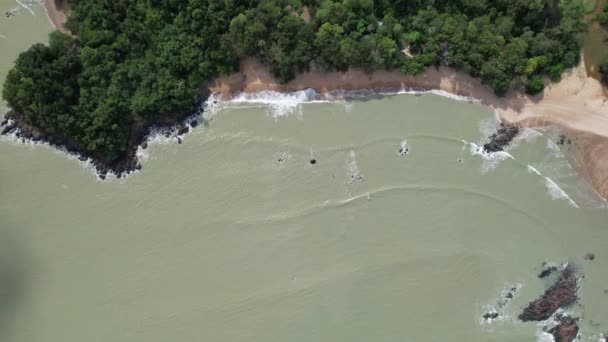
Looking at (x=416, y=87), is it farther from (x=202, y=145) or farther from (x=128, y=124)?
(x=128, y=124)

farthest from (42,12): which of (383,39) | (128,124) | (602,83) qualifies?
(602,83)

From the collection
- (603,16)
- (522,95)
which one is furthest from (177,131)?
(603,16)

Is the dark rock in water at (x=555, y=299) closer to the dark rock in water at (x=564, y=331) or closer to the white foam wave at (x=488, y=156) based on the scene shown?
the dark rock in water at (x=564, y=331)

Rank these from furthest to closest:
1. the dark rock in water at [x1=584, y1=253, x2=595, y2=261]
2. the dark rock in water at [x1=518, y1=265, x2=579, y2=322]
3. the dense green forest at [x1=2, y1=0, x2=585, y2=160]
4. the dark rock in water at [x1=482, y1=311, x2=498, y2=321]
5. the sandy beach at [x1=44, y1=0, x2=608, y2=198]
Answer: the sandy beach at [x1=44, y1=0, x2=608, y2=198], the dark rock in water at [x1=584, y1=253, x2=595, y2=261], the dark rock in water at [x1=482, y1=311, x2=498, y2=321], the dark rock in water at [x1=518, y1=265, x2=579, y2=322], the dense green forest at [x1=2, y1=0, x2=585, y2=160]

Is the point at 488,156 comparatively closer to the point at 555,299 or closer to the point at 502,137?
the point at 502,137

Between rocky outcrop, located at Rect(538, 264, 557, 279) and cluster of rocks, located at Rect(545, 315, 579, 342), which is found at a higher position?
rocky outcrop, located at Rect(538, 264, 557, 279)

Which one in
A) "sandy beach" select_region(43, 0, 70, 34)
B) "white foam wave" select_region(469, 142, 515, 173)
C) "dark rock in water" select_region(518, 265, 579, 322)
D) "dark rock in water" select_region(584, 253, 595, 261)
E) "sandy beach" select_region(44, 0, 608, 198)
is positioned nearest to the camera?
"dark rock in water" select_region(518, 265, 579, 322)

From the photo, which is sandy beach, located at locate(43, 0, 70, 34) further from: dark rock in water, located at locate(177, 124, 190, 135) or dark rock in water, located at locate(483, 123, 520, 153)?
dark rock in water, located at locate(483, 123, 520, 153)

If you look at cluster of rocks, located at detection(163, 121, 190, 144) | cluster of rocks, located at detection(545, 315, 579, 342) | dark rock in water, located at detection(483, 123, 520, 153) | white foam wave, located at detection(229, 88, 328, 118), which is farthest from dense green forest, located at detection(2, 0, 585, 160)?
cluster of rocks, located at detection(545, 315, 579, 342)
